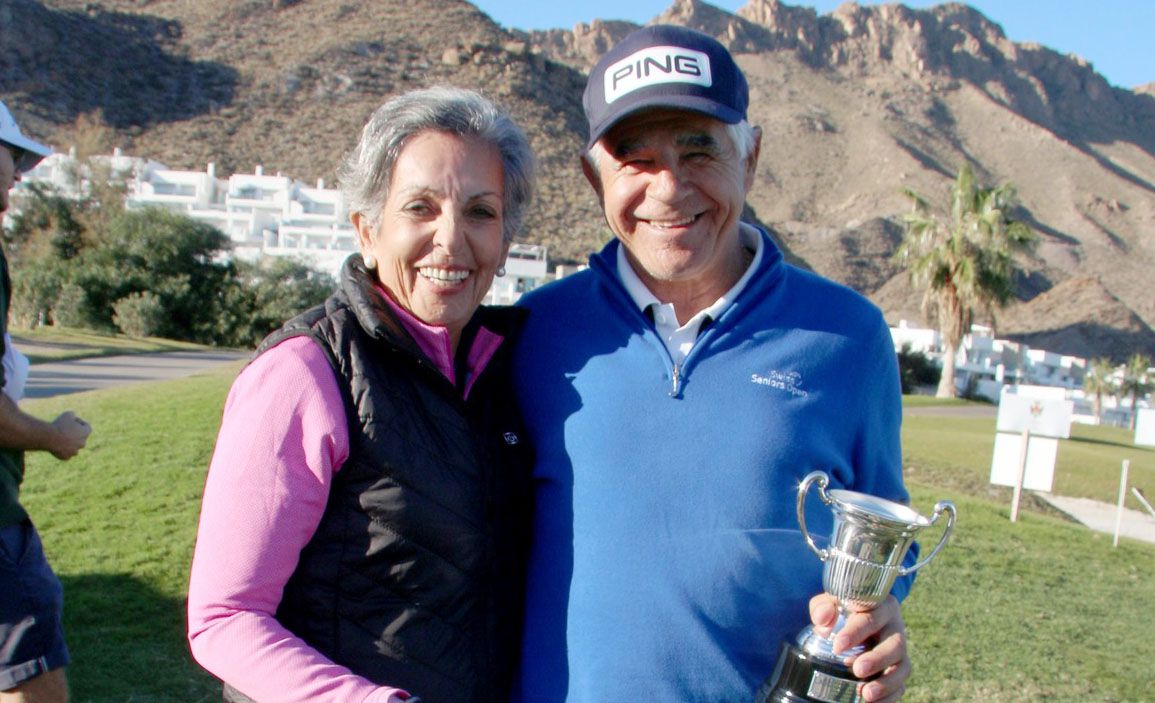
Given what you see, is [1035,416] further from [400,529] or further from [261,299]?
[261,299]

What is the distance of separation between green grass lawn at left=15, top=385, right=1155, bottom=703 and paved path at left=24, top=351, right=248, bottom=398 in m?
2.78

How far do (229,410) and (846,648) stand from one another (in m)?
1.32

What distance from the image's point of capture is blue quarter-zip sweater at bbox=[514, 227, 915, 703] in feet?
7.63

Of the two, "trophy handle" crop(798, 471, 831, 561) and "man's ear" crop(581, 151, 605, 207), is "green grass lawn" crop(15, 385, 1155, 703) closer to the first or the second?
"man's ear" crop(581, 151, 605, 207)

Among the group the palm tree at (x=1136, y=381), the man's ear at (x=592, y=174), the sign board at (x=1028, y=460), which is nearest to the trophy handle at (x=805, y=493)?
the man's ear at (x=592, y=174)

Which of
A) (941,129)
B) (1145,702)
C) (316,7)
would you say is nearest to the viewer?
(1145,702)

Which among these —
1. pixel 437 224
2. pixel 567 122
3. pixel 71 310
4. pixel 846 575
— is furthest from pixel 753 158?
pixel 567 122

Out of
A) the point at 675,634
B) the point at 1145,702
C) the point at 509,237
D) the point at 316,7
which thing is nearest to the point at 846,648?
the point at 675,634

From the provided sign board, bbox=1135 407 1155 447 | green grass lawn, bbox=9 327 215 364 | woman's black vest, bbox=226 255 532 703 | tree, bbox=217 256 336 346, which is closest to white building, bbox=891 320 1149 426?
tree, bbox=217 256 336 346

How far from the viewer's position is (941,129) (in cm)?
13325

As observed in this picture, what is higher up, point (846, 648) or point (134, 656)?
point (846, 648)

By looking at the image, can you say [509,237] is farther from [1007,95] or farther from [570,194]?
[1007,95]

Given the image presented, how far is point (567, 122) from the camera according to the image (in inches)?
2940

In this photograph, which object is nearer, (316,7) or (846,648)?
(846,648)
